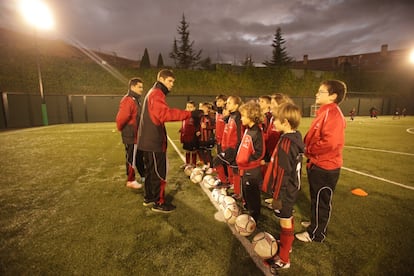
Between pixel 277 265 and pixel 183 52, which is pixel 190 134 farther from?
pixel 183 52

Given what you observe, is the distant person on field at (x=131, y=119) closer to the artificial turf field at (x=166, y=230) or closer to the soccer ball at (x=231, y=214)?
the artificial turf field at (x=166, y=230)

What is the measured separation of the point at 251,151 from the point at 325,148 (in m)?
0.99

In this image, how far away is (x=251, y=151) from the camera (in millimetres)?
3213

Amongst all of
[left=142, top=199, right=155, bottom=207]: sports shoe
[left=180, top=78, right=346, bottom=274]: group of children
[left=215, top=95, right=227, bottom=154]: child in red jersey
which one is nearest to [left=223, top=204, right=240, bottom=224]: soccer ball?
[left=180, top=78, right=346, bottom=274]: group of children

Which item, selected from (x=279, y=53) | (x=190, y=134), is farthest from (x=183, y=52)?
(x=190, y=134)

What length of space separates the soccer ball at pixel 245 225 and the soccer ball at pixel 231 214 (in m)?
0.21

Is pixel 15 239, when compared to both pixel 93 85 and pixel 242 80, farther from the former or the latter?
pixel 242 80

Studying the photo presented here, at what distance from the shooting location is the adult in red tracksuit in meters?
3.62

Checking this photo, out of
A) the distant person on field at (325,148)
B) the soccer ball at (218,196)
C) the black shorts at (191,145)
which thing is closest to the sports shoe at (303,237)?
the distant person on field at (325,148)

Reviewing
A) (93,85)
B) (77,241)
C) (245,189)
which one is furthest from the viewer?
(93,85)

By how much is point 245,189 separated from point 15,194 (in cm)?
516

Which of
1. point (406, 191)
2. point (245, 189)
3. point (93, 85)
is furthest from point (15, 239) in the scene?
point (93, 85)

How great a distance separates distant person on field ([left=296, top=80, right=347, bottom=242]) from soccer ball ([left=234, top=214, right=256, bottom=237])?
90cm

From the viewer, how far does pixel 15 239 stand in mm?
3193
